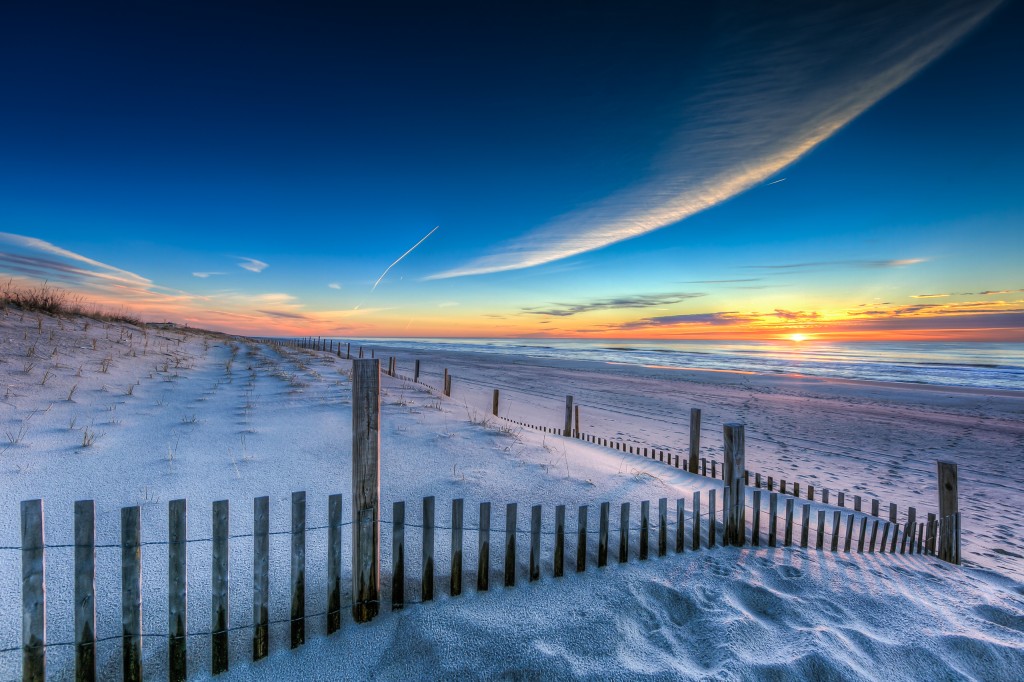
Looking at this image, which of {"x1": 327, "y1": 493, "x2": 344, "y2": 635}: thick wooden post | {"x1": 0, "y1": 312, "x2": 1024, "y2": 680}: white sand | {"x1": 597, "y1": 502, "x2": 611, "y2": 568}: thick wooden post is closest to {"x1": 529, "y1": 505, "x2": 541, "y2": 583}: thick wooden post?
{"x1": 0, "y1": 312, "x2": 1024, "y2": 680}: white sand

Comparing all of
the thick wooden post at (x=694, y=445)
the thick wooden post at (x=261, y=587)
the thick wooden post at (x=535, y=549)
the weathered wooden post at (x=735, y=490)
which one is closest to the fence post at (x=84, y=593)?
the thick wooden post at (x=261, y=587)

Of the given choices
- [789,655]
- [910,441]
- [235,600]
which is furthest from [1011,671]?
[910,441]

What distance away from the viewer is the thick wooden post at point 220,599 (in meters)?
2.57

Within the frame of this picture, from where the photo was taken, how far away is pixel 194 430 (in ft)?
23.0

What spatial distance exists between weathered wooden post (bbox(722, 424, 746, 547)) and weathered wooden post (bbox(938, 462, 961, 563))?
10.8 feet

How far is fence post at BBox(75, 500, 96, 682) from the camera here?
7.57 feet

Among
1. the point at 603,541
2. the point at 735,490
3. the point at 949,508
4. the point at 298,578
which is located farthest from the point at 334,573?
the point at 949,508

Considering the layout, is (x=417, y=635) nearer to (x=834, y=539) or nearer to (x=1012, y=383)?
(x=834, y=539)

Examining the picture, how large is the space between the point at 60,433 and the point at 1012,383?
141ft

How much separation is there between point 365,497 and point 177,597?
1108 millimetres

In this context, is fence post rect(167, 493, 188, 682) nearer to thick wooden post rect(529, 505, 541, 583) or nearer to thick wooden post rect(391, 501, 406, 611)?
thick wooden post rect(391, 501, 406, 611)

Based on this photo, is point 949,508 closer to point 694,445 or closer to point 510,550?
point 694,445

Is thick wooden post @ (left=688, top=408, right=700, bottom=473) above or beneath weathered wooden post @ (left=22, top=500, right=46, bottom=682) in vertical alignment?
beneath

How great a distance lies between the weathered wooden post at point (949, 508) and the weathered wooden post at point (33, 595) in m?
8.68
